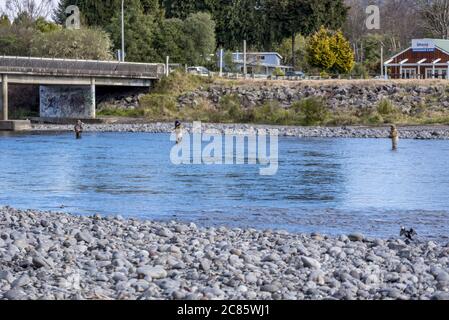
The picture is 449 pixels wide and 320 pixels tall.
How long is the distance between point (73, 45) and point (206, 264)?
77.5 meters

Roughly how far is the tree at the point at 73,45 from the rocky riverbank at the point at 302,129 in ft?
51.1

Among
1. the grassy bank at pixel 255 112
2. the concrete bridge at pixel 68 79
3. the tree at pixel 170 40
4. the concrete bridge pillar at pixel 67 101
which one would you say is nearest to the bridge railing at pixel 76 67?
the concrete bridge at pixel 68 79

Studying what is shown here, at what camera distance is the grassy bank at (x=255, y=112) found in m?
73.1

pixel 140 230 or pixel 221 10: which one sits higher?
pixel 221 10

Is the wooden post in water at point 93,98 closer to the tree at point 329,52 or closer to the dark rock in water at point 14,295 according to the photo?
the tree at point 329,52

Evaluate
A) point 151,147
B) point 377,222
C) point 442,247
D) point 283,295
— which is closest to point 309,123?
point 151,147

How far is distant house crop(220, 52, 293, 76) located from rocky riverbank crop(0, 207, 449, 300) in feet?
283

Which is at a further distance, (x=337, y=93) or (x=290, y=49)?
(x=290, y=49)

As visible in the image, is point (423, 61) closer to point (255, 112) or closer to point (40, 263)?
point (255, 112)

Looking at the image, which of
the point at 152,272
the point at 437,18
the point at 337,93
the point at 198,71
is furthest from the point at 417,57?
the point at 152,272

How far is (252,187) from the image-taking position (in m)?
32.8

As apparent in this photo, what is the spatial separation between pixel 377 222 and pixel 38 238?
351 inches

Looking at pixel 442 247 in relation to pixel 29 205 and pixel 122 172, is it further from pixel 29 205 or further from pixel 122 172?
pixel 122 172
